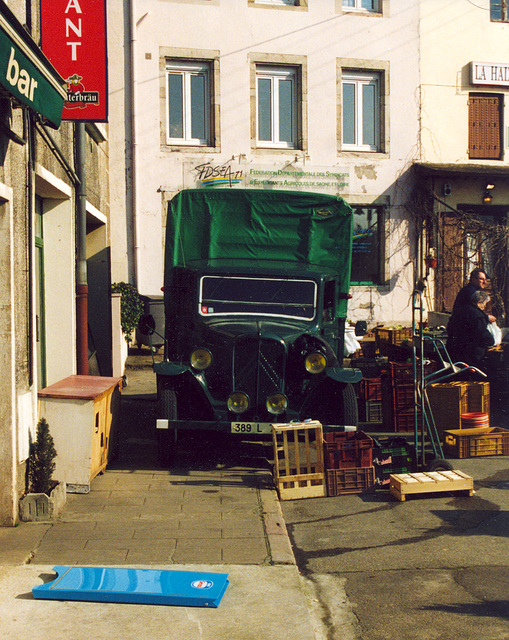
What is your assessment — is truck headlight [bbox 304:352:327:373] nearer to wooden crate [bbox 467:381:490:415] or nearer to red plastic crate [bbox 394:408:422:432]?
red plastic crate [bbox 394:408:422:432]

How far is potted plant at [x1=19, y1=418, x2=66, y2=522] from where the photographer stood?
5.81 m

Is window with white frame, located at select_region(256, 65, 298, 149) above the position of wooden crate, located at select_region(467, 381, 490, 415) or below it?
above

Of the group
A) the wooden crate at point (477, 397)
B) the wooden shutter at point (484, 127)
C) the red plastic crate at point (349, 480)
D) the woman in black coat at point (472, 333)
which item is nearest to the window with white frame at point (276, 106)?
the wooden shutter at point (484, 127)

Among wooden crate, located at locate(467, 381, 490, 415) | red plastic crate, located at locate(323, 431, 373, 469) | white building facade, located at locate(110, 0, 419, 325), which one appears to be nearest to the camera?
red plastic crate, located at locate(323, 431, 373, 469)

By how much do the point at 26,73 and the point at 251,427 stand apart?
12.9ft

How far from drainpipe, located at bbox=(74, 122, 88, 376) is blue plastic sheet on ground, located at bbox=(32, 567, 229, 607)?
517 cm

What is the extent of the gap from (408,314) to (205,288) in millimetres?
10825

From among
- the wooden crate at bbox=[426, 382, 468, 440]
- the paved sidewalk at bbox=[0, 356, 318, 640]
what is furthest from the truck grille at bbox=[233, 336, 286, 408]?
the wooden crate at bbox=[426, 382, 468, 440]

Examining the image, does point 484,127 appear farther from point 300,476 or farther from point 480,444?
point 300,476

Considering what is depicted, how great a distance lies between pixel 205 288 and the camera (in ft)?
27.7

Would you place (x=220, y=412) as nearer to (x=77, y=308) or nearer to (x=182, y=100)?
(x=77, y=308)

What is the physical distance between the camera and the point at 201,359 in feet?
25.3

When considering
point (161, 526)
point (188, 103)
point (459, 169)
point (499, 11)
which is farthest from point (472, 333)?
point (499, 11)

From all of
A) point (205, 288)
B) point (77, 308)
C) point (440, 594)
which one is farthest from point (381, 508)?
point (77, 308)
